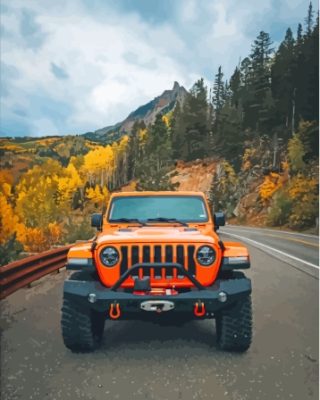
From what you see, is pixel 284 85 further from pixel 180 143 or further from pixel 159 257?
pixel 159 257

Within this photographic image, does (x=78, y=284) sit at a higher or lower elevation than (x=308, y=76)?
lower

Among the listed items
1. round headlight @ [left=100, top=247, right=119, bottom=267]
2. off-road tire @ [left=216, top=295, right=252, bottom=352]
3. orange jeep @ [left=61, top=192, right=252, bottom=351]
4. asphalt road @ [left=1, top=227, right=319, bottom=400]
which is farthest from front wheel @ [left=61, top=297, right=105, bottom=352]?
off-road tire @ [left=216, top=295, right=252, bottom=352]

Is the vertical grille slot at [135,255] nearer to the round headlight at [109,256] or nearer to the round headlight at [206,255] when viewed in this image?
the round headlight at [109,256]

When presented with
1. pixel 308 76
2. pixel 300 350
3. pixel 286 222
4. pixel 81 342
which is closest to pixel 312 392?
pixel 300 350

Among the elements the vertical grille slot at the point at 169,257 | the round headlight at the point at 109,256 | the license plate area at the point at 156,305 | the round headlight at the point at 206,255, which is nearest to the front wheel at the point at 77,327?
the round headlight at the point at 109,256

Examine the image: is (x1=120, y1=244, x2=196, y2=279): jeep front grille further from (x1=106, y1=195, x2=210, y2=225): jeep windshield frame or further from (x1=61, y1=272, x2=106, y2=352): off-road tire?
(x1=106, y1=195, x2=210, y2=225): jeep windshield frame

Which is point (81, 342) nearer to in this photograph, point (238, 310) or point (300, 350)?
point (238, 310)

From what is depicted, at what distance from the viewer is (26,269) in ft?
28.7

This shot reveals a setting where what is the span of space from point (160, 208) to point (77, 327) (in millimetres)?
2353

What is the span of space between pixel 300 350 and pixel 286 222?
44.4 metres

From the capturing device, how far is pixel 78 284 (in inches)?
199

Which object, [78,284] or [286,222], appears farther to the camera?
[286,222]

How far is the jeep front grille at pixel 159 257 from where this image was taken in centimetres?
506

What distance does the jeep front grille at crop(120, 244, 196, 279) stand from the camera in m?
5.06
